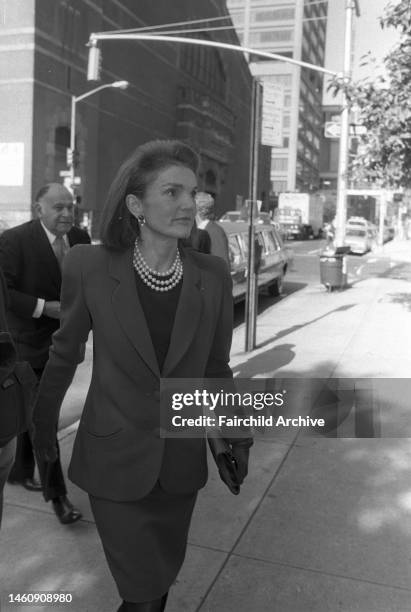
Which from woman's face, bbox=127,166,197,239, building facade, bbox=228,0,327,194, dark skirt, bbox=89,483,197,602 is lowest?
dark skirt, bbox=89,483,197,602

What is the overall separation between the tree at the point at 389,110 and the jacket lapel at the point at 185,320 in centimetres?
640

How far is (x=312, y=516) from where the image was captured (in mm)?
3691

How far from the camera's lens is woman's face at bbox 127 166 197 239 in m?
2.25

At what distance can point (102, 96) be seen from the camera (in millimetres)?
39906

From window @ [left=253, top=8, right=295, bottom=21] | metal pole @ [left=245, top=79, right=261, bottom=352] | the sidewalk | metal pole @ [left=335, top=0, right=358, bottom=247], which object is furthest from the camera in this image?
window @ [left=253, top=8, right=295, bottom=21]

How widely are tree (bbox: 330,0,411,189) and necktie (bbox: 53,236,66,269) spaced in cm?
539

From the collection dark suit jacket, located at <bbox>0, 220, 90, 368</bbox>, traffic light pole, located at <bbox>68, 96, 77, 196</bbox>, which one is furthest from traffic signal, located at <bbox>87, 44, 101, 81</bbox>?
traffic light pole, located at <bbox>68, 96, 77, 196</bbox>

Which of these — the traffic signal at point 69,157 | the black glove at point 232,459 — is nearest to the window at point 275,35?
the traffic signal at point 69,157

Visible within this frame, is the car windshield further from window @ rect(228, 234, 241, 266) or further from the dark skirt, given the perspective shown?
the dark skirt

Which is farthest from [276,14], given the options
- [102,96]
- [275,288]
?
[275,288]

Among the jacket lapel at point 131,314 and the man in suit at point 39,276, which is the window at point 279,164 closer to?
the man in suit at point 39,276

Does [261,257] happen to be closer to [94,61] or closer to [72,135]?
[94,61]

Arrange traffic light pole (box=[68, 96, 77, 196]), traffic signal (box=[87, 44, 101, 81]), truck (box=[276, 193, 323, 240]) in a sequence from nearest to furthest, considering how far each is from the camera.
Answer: traffic signal (box=[87, 44, 101, 81]) < traffic light pole (box=[68, 96, 77, 196]) < truck (box=[276, 193, 323, 240])

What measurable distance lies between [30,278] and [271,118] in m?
5.38
